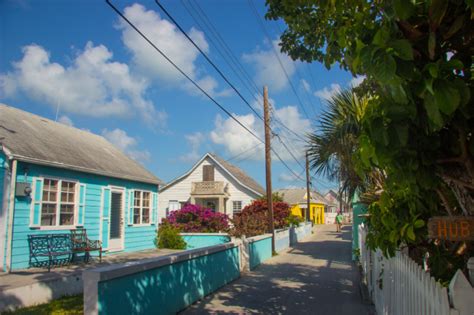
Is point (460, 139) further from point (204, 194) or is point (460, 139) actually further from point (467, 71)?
point (204, 194)

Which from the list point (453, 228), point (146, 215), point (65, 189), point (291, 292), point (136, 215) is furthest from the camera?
point (146, 215)

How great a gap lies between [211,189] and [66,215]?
63.4ft

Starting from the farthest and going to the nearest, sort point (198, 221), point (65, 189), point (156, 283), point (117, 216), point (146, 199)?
1. point (198, 221)
2. point (146, 199)
3. point (117, 216)
4. point (65, 189)
5. point (156, 283)

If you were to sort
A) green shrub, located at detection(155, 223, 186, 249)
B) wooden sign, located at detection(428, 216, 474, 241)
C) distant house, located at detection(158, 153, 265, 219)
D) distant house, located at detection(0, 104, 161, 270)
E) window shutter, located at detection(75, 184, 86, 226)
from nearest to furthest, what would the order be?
wooden sign, located at detection(428, 216, 474, 241)
distant house, located at detection(0, 104, 161, 270)
window shutter, located at detection(75, 184, 86, 226)
green shrub, located at detection(155, 223, 186, 249)
distant house, located at detection(158, 153, 265, 219)

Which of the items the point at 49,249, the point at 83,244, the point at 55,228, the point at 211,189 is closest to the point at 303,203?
the point at 211,189

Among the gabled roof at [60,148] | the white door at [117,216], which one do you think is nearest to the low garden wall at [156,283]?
the gabled roof at [60,148]

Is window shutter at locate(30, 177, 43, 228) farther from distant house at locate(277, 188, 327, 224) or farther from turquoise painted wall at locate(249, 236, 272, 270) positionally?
distant house at locate(277, 188, 327, 224)

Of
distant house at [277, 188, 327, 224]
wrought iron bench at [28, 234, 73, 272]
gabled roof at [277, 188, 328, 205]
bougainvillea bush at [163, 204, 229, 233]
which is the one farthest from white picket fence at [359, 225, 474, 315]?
gabled roof at [277, 188, 328, 205]

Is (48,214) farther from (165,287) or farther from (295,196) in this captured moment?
(295,196)

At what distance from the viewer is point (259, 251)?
1495cm

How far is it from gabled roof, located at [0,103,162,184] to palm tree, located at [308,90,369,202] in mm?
7946

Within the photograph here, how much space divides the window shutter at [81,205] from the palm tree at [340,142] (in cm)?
809

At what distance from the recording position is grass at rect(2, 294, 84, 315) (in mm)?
6992

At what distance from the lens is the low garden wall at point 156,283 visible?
17.2 feet
